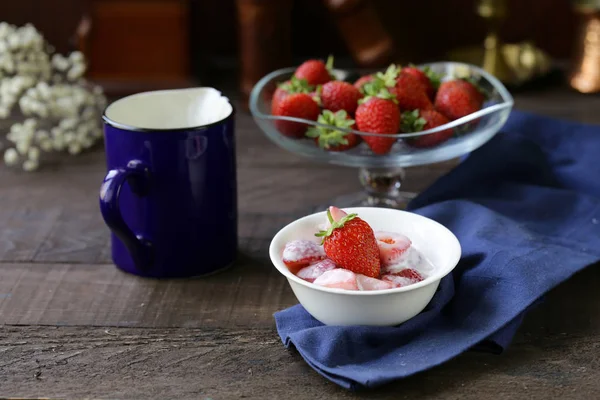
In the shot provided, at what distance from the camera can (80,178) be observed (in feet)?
3.99

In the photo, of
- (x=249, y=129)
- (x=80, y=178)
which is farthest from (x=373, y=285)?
(x=249, y=129)

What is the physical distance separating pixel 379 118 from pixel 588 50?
0.78m

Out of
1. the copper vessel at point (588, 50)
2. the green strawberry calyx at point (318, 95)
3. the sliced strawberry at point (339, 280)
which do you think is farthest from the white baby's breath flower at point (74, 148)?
the copper vessel at point (588, 50)

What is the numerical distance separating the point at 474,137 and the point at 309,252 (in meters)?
0.32

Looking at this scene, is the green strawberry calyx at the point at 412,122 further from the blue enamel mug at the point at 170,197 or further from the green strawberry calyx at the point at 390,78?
the blue enamel mug at the point at 170,197

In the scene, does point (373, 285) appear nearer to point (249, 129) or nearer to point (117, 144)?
point (117, 144)

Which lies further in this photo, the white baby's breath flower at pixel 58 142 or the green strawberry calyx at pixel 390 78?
the white baby's breath flower at pixel 58 142

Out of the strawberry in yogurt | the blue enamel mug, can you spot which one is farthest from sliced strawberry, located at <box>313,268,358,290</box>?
the blue enamel mug

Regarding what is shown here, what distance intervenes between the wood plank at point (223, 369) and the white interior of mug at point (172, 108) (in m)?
0.26

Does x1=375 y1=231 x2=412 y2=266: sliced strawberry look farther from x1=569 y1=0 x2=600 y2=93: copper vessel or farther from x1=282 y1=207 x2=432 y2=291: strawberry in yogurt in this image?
x1=569 y1=0 x2=600 y2=93: copper vessel

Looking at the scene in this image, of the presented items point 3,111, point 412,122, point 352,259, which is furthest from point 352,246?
point 3,111

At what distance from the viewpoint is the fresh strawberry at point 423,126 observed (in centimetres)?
98

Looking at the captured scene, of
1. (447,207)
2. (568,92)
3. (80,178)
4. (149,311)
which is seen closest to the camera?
(149,311)

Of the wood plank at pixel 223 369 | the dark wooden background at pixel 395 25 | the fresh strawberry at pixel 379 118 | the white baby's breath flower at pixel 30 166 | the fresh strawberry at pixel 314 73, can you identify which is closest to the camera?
the wood plank at pixel 223 369
